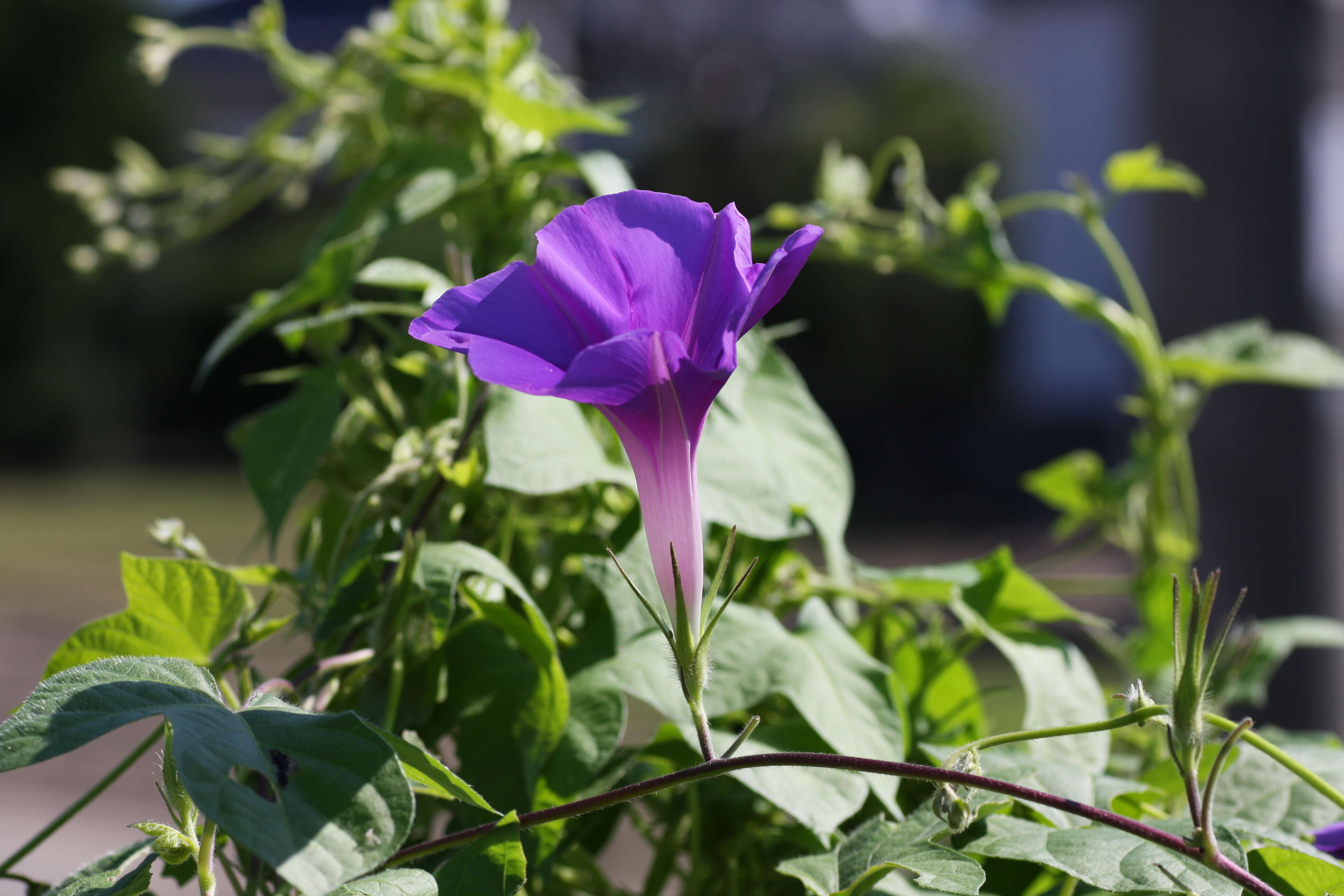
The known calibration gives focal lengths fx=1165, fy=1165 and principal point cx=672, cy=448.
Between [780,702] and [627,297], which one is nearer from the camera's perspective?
[627,297]

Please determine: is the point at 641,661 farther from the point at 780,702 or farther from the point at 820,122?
the point at 820,122

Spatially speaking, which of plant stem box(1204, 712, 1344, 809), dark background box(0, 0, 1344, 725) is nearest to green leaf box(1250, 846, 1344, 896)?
plant stem box(1204, 712, 1344, 809)

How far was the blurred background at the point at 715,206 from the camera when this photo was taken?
7.05 metres

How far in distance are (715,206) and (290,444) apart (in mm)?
9363

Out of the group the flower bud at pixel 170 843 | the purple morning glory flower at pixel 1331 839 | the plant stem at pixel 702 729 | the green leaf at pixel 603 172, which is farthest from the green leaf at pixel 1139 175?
the flower bud at pixel 170 843

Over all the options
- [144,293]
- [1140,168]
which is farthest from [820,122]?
[1140,168]

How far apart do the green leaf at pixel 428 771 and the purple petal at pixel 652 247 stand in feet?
0.46

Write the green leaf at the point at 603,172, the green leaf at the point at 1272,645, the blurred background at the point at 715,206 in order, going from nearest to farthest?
the green leaf at the point at 603,172
the green leaf at the point at 1272,645
the blurred background at the point at 715,206

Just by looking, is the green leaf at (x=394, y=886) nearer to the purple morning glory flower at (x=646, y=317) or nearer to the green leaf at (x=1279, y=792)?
the purple morning glory flower at (x=646, y=317)

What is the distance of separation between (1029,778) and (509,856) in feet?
0.60

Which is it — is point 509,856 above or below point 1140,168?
below

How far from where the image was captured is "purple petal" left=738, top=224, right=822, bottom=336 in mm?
327

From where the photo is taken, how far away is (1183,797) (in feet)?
1.61

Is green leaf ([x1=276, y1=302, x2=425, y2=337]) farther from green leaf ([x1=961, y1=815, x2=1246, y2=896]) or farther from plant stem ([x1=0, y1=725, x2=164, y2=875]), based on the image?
green leaf ([x1=961, y1=815, x2=1246, y2=896])
